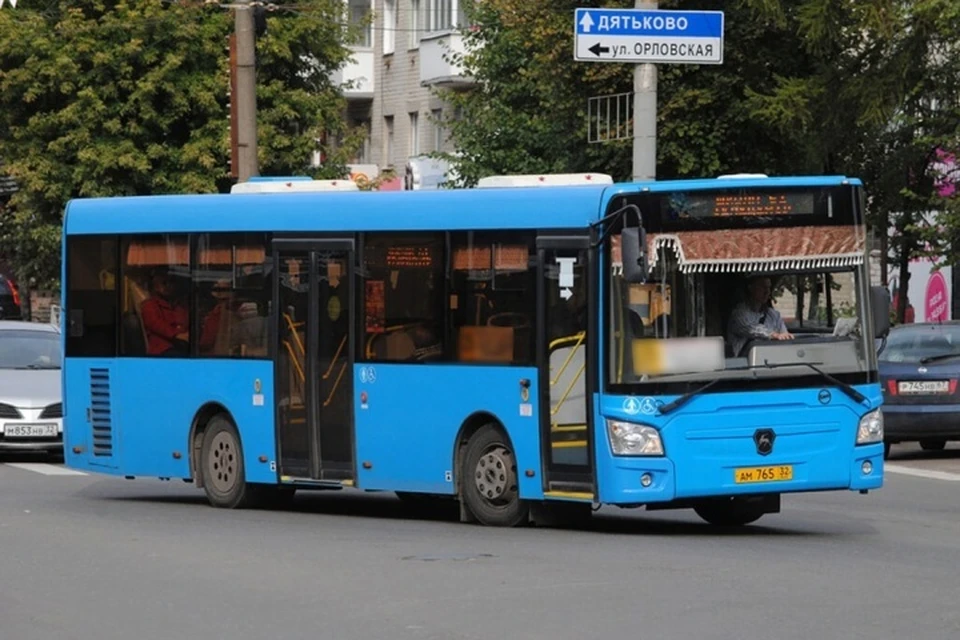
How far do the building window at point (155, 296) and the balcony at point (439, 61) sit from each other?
33.2 meters

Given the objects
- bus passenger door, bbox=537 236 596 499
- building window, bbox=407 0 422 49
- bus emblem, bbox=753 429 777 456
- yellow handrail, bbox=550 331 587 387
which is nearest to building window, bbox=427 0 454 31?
building window, bbox=407 0 422 49

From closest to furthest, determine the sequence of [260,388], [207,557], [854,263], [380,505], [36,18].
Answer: [207,557] < [854,263] < [260,388] < [380,505] < [36,18]

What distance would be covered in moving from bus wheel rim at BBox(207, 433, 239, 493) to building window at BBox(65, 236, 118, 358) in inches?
63.1

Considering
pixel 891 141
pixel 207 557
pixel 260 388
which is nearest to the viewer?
pixel 207 557

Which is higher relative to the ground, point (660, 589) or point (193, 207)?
point (193, 207)

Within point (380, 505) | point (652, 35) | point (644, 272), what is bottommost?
point (380, 505)

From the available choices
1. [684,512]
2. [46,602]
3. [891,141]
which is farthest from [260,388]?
[891,141]

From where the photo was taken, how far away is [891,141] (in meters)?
37.9

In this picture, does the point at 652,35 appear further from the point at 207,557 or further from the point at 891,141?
the point at 891,141

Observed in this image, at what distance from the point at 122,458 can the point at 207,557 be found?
6.43 m

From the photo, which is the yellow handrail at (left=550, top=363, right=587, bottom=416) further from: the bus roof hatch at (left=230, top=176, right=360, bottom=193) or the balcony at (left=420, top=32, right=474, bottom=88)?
the balcony at (left=420, top=32, right=474, bottom=88)

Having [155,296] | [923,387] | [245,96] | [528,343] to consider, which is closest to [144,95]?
[245,96]

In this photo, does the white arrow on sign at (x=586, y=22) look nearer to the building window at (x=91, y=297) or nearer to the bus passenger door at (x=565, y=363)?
the building window at (x=91, y=297)

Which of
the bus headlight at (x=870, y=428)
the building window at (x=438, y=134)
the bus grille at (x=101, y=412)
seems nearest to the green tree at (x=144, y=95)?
the building window at (x=438, y=134)
